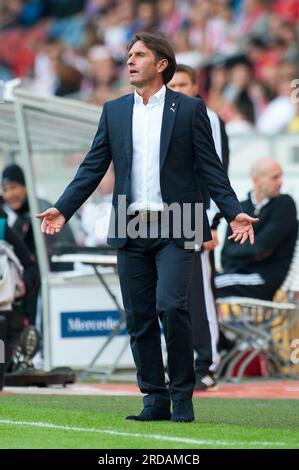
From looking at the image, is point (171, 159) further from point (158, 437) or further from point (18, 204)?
point (18, 204)

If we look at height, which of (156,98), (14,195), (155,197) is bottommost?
(155,197)

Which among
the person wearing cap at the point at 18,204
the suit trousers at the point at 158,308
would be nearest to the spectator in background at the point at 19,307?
the person wearing cap at the point at 18,204

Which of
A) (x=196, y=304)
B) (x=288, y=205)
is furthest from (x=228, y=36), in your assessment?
(x=196, y=304)

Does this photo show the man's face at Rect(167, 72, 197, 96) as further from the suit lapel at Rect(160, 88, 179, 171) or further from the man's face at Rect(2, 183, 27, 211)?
the man's face at Rect(2, 183, 27, 211)

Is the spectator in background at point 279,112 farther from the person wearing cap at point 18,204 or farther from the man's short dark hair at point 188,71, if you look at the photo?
the man's short dark hair at point 188,71

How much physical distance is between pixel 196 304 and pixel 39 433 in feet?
10.7

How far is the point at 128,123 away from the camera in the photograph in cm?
702

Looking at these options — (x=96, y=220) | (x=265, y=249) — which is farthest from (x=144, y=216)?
(x=96, y=220)

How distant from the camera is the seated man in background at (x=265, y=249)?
11.4 m

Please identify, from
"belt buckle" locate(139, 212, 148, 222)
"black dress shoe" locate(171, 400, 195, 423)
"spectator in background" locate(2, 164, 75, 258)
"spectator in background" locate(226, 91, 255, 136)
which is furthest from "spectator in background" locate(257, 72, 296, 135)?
"black dress shoe" locate(171, 400, 195, 423)

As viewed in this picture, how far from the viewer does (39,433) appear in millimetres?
6445

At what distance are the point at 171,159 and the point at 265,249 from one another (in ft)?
14.8

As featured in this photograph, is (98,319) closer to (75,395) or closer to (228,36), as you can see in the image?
(75,395)

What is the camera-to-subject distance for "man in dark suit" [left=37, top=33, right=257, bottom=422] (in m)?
6.92
